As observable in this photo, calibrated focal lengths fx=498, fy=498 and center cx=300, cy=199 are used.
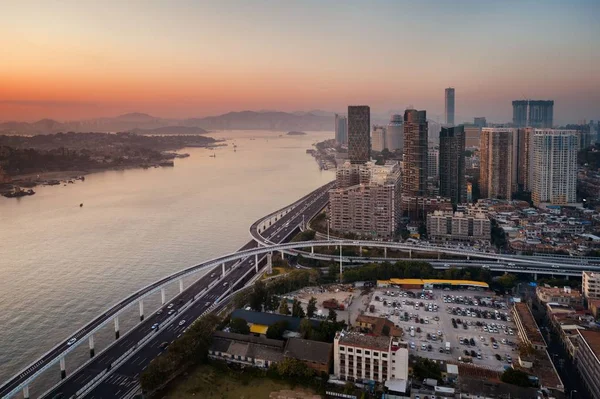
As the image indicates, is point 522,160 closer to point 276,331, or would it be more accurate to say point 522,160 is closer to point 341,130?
point 276,331

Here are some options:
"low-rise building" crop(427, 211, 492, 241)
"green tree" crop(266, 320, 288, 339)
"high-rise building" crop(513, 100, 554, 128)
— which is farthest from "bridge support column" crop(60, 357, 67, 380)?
"high-rise building" crop(513, 100, 554, 128)

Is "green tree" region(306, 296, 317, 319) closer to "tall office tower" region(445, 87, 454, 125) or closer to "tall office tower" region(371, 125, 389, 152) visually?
"tall office tower" region(371, 125, 389, 152)

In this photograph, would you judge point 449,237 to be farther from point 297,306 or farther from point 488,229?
point 297,306

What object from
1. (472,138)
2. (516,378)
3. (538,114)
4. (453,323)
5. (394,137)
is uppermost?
(538,114)

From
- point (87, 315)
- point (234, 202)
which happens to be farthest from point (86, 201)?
point (87, 315)

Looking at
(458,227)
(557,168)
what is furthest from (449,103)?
(458,227)
